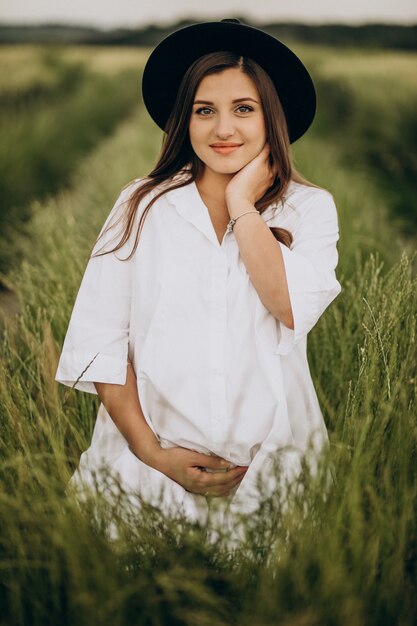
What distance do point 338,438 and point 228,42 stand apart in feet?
3.88

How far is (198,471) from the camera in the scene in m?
1.55

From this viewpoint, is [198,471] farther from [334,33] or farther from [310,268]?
[334,33]

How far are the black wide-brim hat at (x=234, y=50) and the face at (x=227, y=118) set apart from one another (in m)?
0.09

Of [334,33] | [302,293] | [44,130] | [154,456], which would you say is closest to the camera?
[302,293]

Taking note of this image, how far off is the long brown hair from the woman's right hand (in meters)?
0.56

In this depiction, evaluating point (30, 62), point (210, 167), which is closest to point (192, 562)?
point (210, 167)

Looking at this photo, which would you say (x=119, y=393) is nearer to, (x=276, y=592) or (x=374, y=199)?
(x=276, y=592)

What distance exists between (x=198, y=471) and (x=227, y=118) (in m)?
0.97

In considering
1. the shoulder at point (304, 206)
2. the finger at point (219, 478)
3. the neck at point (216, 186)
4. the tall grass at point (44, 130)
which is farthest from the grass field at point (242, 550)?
the tall grass at point (44, 130)

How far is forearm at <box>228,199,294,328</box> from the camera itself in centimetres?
148

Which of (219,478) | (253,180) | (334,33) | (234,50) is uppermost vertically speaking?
(334,33)

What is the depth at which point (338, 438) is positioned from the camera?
1.70m

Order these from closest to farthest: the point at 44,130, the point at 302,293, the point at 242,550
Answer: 1. the point at 242,550
2. the point at 302,293
3. the point at 44,130

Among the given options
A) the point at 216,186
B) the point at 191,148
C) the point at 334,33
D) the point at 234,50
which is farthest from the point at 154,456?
the point at 334,33
